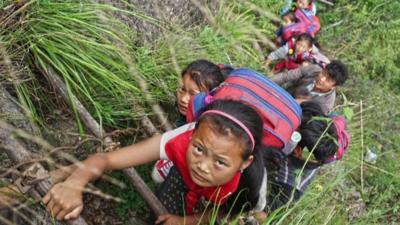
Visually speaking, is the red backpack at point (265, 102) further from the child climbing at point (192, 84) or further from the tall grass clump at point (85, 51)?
the tall grass clump at point (85, 51)

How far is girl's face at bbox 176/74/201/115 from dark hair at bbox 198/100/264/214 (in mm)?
662

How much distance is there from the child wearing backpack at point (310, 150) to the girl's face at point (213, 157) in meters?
0.40

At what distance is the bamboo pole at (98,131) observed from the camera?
2191 mm

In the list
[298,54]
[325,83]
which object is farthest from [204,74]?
[298,54]

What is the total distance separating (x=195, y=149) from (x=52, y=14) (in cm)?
126

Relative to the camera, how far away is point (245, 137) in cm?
175

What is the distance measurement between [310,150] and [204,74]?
2.34ft

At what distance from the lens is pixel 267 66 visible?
4531 millimetres

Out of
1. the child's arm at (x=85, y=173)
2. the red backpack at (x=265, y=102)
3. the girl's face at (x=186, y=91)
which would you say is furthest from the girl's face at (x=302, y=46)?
the child's arm at (x=85, y=173)

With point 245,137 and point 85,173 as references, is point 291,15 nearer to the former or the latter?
point 245,137

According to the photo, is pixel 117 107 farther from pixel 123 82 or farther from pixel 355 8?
pixel 355 8

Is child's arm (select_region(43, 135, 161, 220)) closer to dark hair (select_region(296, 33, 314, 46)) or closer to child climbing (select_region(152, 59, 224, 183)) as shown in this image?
child climbing (select_region(152, 59, 224, 183))

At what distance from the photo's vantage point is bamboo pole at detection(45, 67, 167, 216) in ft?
7.19

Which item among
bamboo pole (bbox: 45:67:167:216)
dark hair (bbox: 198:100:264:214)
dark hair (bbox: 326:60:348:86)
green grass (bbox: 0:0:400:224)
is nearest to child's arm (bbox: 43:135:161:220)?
bamboo pole (bbox: 45:67:167:216)
